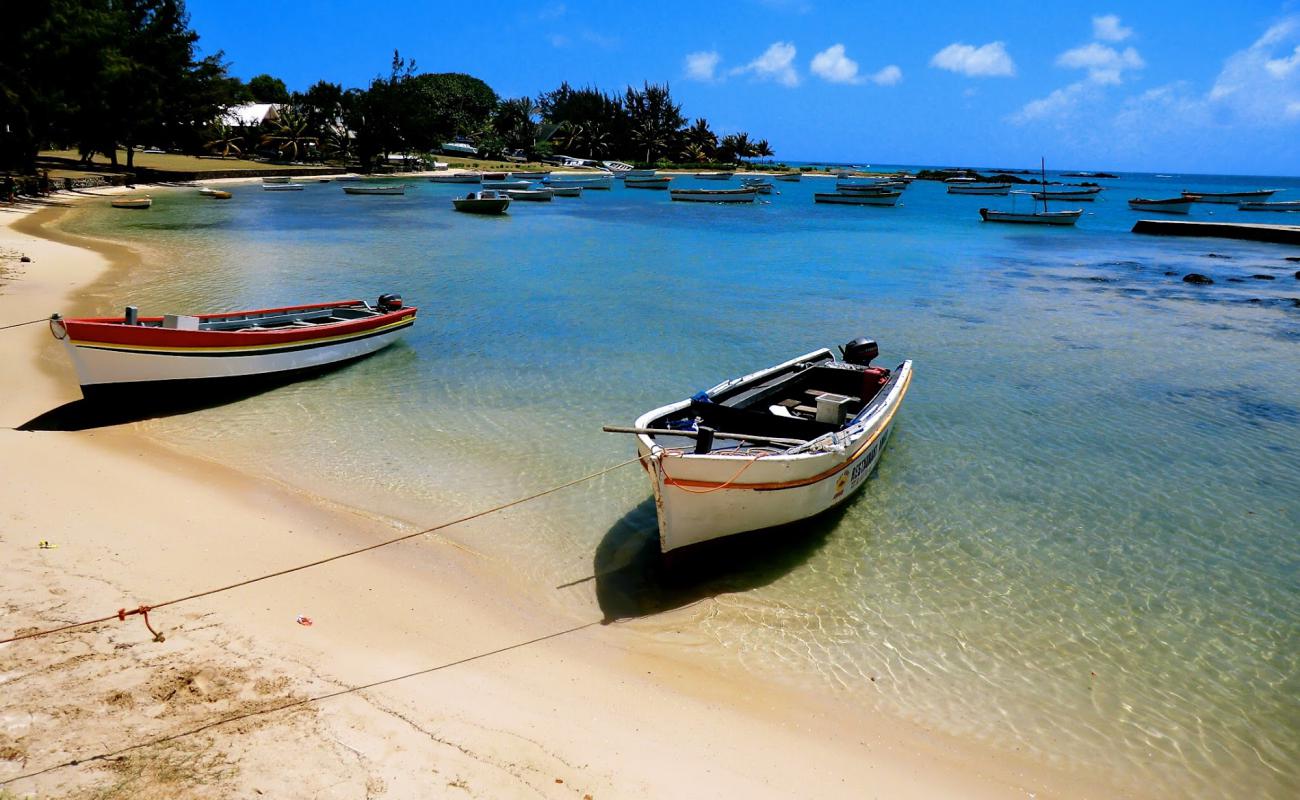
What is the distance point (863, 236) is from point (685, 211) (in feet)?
59.8

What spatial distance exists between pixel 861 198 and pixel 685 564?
7129cm

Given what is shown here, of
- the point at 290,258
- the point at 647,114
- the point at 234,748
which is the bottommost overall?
the point at 234,748

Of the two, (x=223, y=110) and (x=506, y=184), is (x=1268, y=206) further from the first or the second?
(x=223, y=110)

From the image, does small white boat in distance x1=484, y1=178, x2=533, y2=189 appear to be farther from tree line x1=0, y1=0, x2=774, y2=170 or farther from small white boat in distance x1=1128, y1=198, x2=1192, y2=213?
small white boat in distance x1=1128, y1=198, x2=1192, y2=213

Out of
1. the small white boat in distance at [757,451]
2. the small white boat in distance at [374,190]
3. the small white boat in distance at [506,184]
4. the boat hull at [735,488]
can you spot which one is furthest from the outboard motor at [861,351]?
the small white boat in distance at [506,184]

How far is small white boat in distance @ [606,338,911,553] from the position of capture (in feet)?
24.5

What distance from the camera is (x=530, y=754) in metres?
5.31

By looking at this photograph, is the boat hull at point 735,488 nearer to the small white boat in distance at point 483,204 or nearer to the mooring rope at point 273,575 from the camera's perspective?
the mooring rope at point 273,575

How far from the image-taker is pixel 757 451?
8180 mm

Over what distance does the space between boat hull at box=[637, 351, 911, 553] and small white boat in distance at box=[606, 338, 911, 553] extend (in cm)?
1

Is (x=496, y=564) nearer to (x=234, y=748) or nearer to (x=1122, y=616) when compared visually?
(x=234, y=748)

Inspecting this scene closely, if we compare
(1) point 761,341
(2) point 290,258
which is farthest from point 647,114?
(1) point 761,341

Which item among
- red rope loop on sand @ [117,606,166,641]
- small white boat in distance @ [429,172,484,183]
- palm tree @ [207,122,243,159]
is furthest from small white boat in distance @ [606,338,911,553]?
palm tree @ [207,122,243,159]

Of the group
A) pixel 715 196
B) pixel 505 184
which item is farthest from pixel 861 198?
Answer: pixel 505 184
